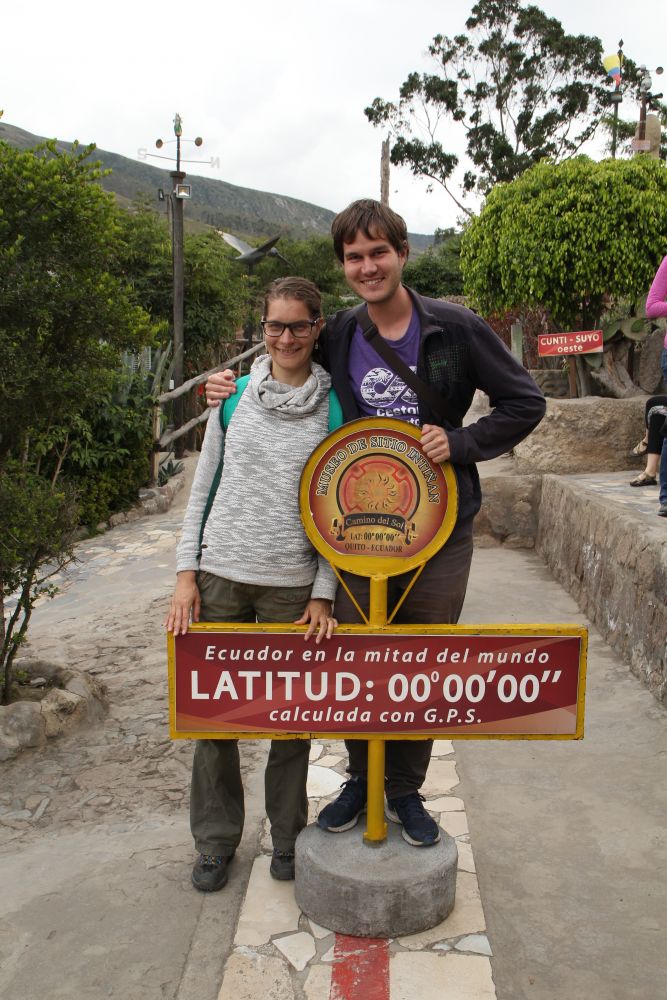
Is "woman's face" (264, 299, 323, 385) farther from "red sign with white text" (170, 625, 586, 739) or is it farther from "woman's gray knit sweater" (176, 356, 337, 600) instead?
"red sign with white text" (170, 625, 586, 739)

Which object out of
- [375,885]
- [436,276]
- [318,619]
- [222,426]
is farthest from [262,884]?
[436,276]

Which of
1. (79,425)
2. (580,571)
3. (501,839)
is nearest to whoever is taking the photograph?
(501,839)

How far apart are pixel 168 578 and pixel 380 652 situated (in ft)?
15.9

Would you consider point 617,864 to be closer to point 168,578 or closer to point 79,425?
point 168,578

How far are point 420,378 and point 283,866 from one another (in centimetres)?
150

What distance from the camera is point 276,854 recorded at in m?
2.71

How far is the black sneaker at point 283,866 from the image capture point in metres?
2.67

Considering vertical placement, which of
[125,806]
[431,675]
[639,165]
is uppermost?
[639,165]

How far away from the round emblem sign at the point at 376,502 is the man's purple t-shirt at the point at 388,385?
157 millimetres

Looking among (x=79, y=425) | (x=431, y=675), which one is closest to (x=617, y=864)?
(x=431, y=675)

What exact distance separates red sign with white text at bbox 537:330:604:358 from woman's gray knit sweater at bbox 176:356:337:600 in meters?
5.93

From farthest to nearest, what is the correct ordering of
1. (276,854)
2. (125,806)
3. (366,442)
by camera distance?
(125,806) < (276,854) < (366,442)

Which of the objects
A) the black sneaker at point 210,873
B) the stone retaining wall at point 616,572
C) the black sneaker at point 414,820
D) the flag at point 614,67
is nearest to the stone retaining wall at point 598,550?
the stone retaining wall at point 616,572

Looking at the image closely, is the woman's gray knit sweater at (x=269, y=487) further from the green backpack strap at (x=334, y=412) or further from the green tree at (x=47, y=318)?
the green tree at (x=47, y=318)
